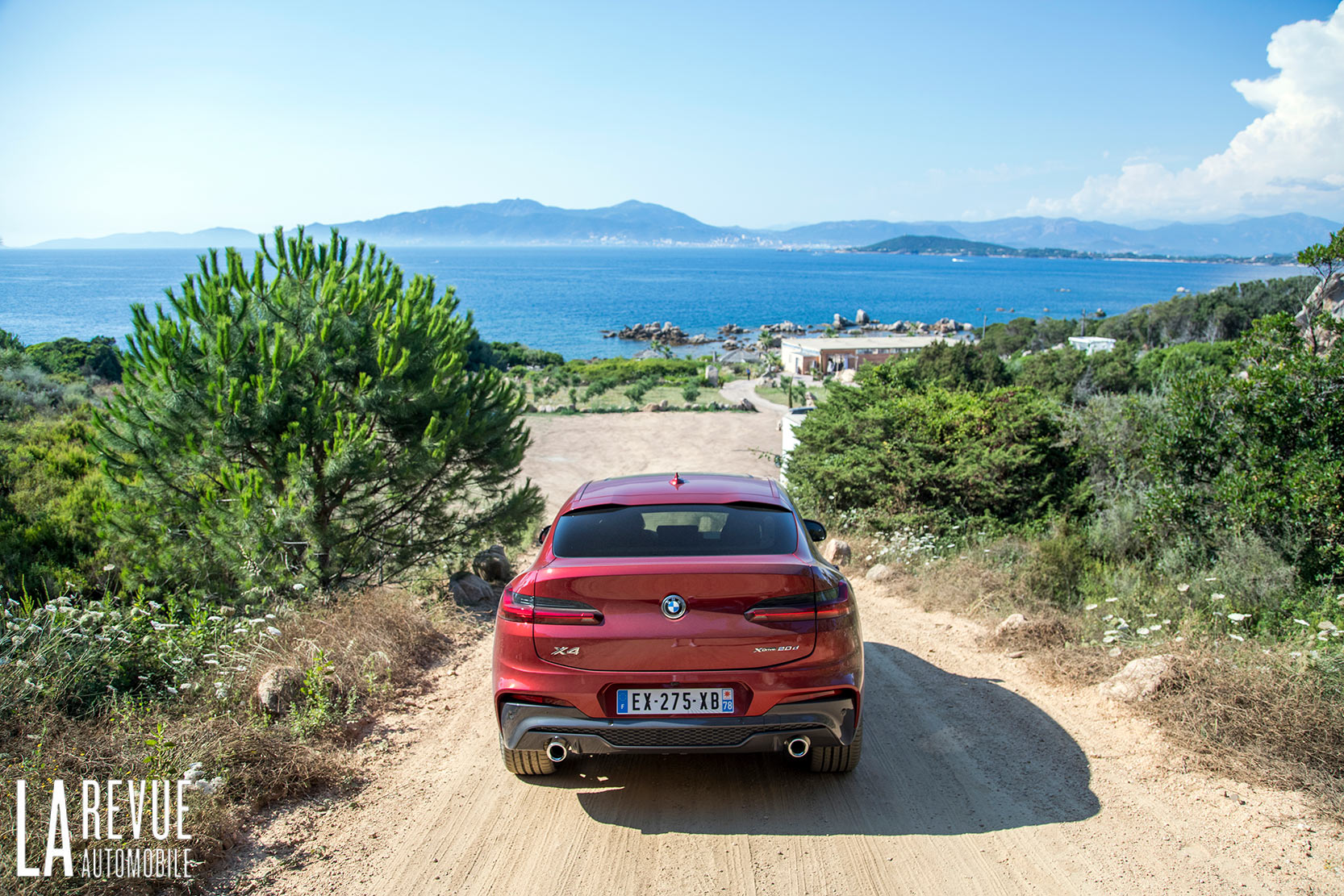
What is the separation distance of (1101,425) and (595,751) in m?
11.1

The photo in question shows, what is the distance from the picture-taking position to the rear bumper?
12.1 feet

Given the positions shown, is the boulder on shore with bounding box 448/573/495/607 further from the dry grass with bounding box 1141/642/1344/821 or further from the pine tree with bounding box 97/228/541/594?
the dry grass with bounding box 1141/642/1344/821

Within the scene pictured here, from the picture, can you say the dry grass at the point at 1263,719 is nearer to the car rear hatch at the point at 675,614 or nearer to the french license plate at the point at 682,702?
the car rear hatch at the point at 675,614

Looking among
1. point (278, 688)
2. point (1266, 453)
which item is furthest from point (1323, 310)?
point (278, 688)

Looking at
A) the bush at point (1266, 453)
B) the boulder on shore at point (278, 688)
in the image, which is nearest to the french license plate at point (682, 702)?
the boulder on shore at point (278, 688)

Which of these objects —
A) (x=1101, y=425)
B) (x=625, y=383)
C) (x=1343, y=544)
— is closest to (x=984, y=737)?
(x=1343, y=544)

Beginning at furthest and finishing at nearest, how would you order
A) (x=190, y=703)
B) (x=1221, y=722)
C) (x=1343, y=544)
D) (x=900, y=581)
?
(x=900, y=581) < (x=1343, y=544) < (x=190, y=703) < (x=1221, y=722)

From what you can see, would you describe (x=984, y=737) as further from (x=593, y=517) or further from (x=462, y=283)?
(x=462, y=283)

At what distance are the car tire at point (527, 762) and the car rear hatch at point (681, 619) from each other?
0.81 meters

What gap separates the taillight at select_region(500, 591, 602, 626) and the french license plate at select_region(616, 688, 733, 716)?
16.5 inches

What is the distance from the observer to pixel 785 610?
3.72m

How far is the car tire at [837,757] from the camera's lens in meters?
4.24

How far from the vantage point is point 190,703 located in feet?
16.1

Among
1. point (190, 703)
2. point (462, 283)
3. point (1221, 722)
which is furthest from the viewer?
point (462, 283)
